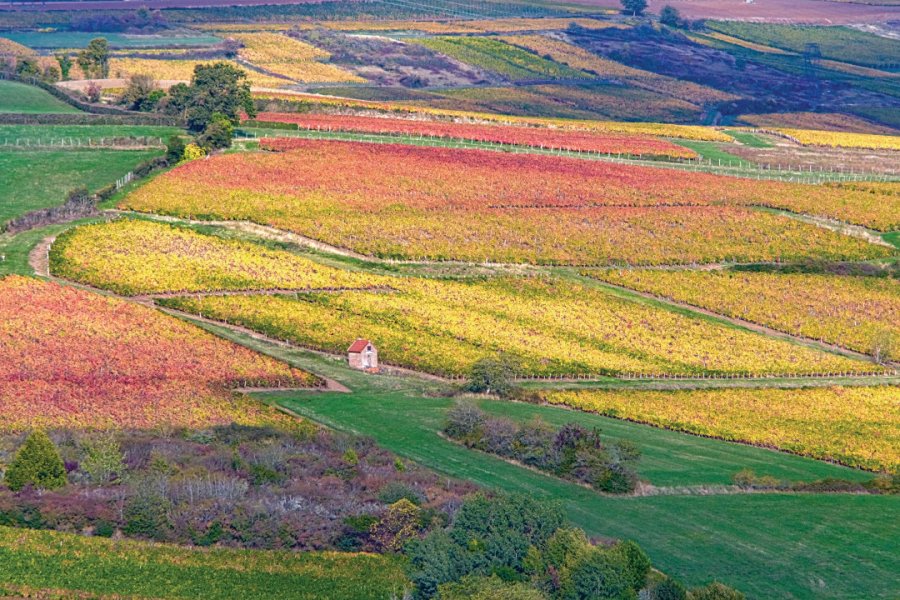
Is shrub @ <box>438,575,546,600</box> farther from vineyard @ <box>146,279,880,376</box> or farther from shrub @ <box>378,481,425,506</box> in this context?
vineyard @ <box>146,279,880,376</box>

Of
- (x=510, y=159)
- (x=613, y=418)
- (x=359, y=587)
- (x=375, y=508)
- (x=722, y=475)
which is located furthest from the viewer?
(x=510, y=159)

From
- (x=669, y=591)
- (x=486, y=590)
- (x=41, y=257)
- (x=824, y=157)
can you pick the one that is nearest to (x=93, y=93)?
(x=41, y=257)

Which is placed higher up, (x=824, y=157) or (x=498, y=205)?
(x=498, y=205)

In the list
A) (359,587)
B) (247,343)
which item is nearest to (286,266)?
(247,343)

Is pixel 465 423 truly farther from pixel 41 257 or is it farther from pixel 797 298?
pixel 797 298

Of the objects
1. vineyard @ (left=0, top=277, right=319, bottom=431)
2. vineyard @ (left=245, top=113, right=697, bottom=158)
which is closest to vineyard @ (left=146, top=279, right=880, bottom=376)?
vineyard @ (left=0, top=277, right=319, bottom=431)

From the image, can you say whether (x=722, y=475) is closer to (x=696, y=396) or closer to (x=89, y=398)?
(x=696, y=396)

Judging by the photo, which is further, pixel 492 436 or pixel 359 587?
pixel 492 436
